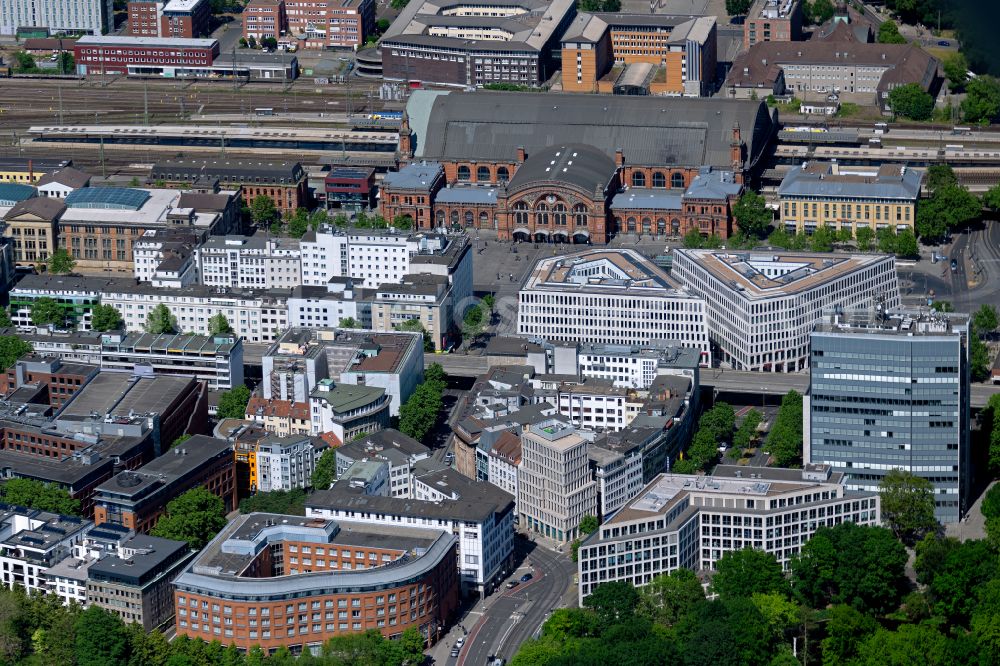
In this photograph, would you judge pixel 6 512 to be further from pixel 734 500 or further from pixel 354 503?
pixel 734 500

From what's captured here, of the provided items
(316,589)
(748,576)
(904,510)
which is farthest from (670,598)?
(316,589)

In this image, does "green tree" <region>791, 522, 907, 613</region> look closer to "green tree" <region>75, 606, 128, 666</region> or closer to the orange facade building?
the orange facade building

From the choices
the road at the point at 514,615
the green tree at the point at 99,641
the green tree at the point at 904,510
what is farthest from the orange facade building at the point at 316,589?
the green tree at the point at 904,510

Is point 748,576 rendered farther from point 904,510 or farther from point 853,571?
point 904,510

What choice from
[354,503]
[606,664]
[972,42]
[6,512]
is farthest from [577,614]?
[972,42]

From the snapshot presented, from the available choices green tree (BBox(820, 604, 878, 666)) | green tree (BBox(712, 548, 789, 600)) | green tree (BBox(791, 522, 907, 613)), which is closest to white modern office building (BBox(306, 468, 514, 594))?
green tree (BBox(712, 548, 789, 600))

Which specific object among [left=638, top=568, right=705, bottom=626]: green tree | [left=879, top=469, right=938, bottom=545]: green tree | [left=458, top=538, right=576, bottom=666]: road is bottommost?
[left=458, top=538, right=576, bottom=666]: road
